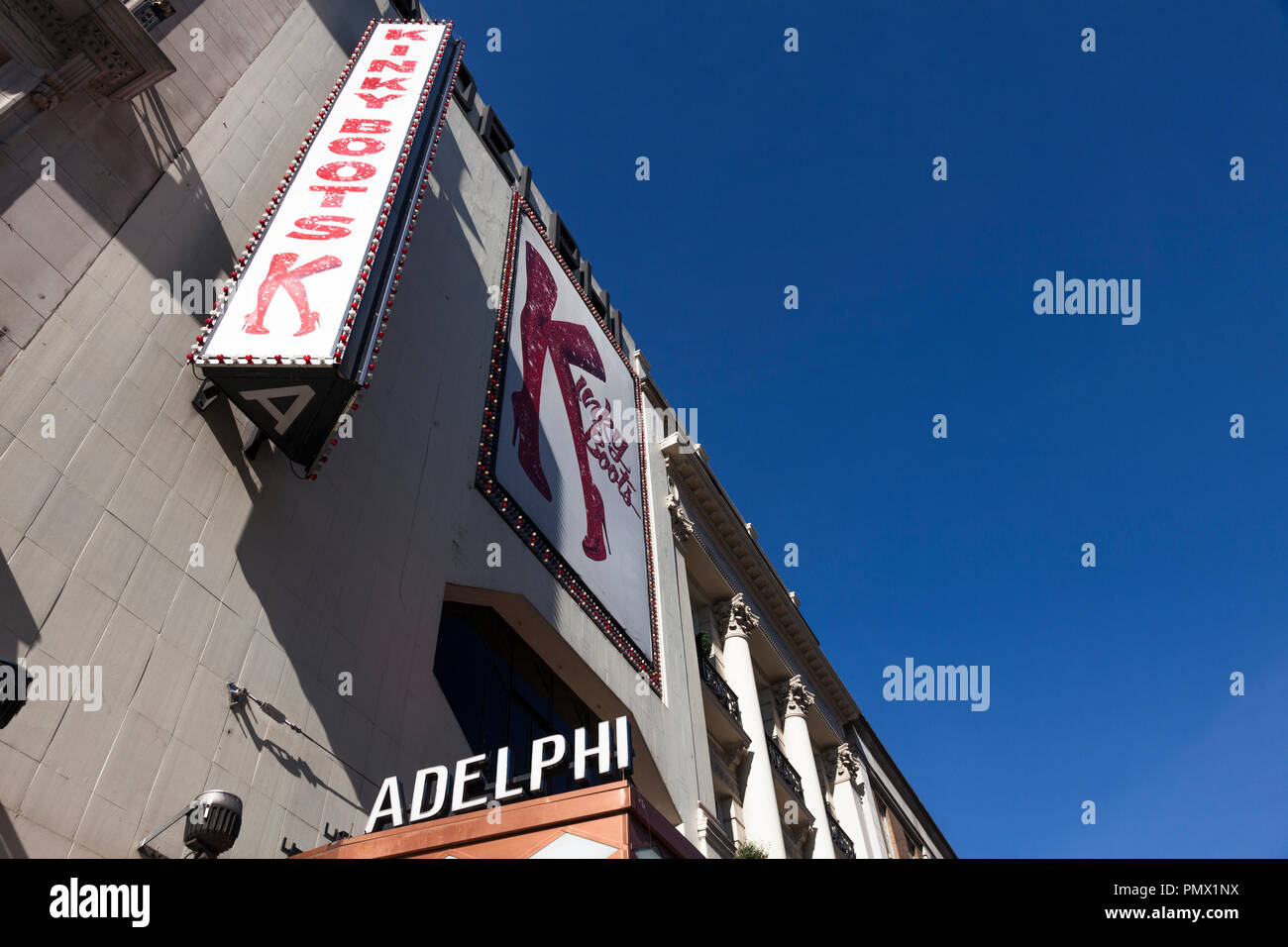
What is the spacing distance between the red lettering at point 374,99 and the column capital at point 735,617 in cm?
2247

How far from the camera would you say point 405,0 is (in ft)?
82.7

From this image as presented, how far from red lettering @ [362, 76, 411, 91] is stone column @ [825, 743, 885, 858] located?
33305 mm

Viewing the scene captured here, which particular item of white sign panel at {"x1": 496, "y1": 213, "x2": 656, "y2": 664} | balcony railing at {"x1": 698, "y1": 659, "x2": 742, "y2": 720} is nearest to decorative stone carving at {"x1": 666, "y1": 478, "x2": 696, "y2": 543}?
white sign panel at {"x1": 496, "y1": 213, "x2": 656, "y2": 664}

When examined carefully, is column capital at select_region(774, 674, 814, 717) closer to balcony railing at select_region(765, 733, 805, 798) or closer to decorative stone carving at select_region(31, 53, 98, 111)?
balcony railing at select_region(765, 733, 805, 798)

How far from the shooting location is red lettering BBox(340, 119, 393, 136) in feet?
52.2

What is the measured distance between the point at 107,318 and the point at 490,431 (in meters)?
8.53

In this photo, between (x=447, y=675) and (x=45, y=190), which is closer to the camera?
(x=45, y=190)

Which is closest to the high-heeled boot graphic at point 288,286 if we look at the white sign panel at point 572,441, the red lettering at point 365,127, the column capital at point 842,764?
the red lettering at point 365,127

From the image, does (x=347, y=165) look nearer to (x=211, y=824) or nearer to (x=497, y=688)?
(x=497, y=688)

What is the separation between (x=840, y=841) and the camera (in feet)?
114

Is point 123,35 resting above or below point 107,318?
above

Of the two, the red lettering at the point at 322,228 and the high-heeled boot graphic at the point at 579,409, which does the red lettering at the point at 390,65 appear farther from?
the high-heeled boot graphic at the point at 579,409
